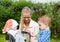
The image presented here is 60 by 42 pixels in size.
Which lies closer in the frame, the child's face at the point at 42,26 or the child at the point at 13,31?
the child at the point at 13,31

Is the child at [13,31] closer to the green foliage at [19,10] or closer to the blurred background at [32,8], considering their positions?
the blurred background at [32,8]

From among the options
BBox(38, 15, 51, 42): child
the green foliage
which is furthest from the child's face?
the green foliage

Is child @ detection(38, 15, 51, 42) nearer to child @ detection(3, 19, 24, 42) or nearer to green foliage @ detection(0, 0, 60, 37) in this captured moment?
child @ detection(3, 19, 24, 42)

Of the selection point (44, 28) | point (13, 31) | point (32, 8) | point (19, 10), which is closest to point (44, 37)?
point (44, 28)

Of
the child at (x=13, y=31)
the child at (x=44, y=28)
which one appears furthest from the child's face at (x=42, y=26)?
the child at (x=13, y=31)

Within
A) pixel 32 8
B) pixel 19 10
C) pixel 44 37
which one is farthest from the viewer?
pixel 19 10

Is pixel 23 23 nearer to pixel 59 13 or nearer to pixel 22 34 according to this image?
pixel 22 34

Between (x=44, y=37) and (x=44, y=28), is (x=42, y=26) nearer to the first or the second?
(x=44, y=28)

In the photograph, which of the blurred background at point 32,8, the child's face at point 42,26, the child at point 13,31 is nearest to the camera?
the child at point 13,31

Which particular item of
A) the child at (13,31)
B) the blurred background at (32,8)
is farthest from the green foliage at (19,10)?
the child at (13,31)

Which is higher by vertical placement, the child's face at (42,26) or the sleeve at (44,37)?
the child's face at (42,26)

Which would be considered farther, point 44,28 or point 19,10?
point 19,10

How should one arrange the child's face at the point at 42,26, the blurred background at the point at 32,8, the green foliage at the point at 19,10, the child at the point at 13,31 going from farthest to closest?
the green foliage at the point at 19,10, the blurred background at the point at 32,8, the child's face at the point at 42,26, the child at the point at 13,31

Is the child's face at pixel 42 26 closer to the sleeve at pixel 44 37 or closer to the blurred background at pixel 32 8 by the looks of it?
the sleeve at pixel 44 37
